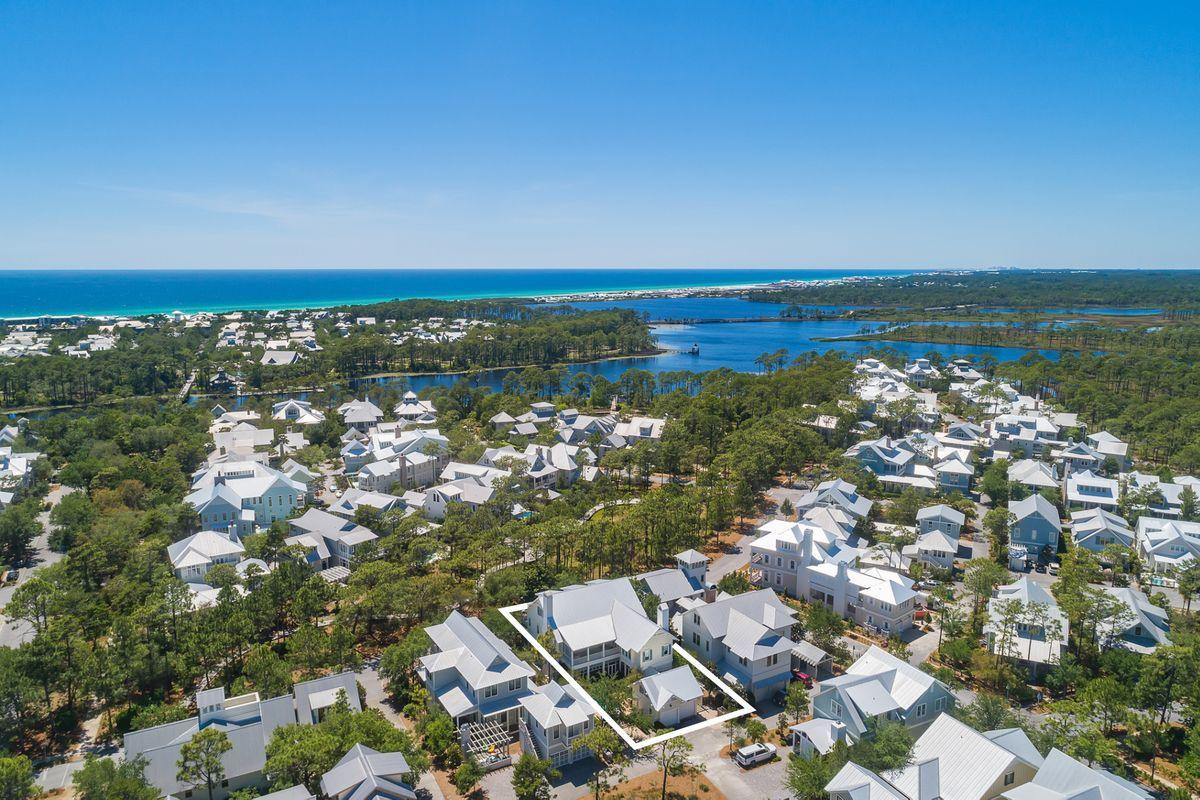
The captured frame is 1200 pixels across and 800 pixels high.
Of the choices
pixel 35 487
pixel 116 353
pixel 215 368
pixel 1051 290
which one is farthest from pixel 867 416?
pixel 1051 290

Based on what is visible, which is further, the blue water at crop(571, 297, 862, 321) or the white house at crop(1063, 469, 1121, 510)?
the blue water at crop(571, 297, 862, 321)

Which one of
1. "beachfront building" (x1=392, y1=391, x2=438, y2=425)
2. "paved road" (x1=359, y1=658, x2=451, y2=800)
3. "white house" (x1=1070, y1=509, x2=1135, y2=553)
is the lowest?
"paved road" (x1=359, y1=658, x2=451, y2=800)

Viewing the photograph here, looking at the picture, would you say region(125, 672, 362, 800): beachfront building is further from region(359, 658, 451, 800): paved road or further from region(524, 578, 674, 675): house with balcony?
region(524, 578, 674, 675): house with balcony

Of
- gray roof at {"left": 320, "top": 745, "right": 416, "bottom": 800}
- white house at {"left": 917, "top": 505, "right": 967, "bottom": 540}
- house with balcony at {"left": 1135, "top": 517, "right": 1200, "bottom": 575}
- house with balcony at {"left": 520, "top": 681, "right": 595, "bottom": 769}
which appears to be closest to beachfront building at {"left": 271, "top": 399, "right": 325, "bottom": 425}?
house with balcony at {"left": 520, "top": 681, "right": 595, "bottom": 769}

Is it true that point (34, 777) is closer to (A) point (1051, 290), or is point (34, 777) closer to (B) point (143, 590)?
(B) point (143, 590)

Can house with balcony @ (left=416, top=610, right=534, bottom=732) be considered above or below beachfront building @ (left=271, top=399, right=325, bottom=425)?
below

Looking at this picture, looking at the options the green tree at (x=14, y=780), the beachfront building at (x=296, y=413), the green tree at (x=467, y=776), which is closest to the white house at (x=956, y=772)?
the green tree at (x=467, y=776)
